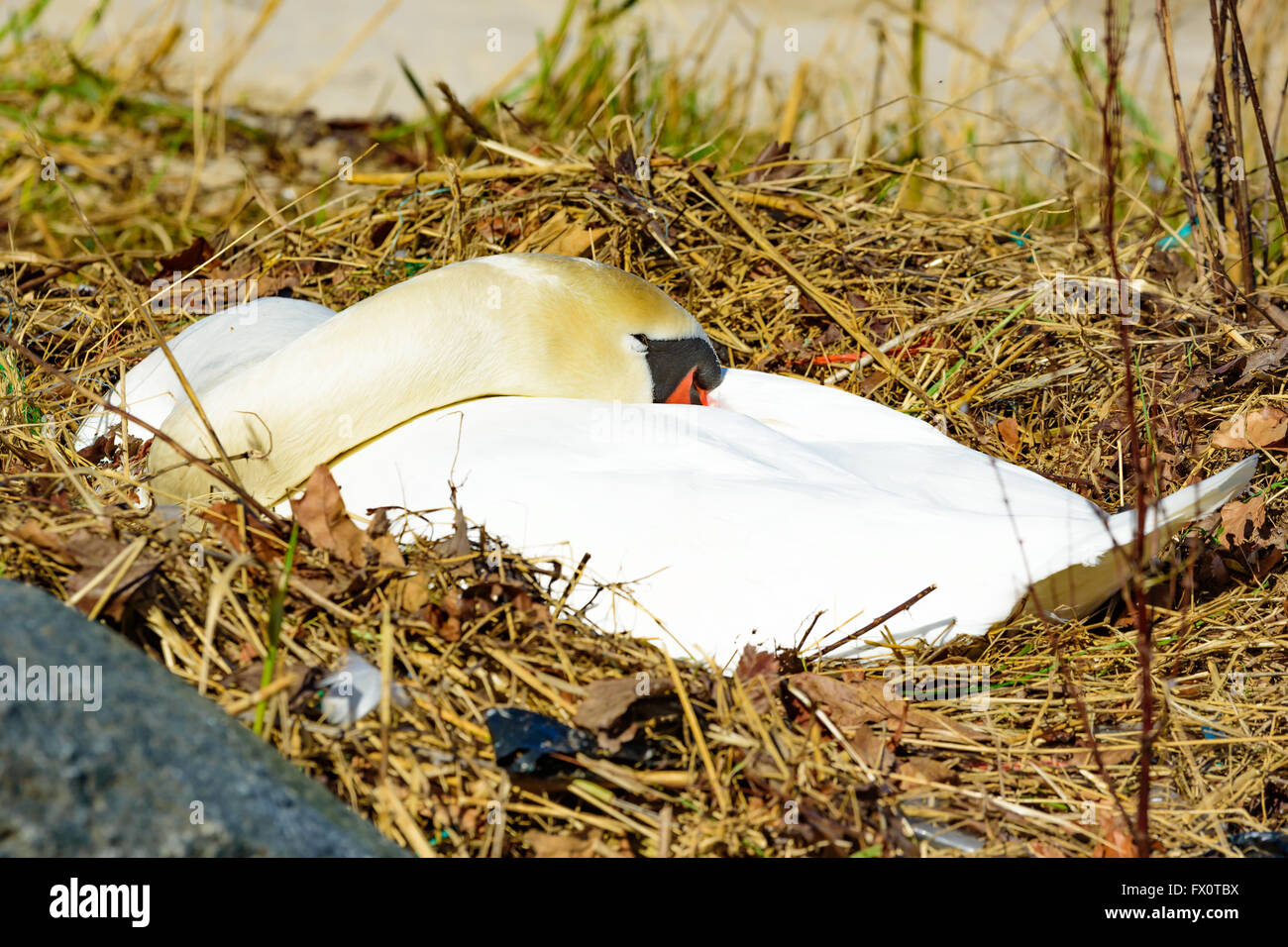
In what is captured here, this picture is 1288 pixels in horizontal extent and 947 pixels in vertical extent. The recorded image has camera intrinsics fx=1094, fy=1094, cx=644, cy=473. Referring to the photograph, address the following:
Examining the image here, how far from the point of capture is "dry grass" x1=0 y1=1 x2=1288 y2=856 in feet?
5.90

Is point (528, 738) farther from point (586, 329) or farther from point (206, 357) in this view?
point (206, 357)

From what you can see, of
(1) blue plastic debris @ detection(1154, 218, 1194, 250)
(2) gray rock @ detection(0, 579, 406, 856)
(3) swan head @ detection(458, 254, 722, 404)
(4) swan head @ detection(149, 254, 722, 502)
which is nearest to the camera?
(2) gray rock @ detection(0, 579, 406, 856)

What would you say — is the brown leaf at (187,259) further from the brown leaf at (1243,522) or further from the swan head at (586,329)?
the brown leaf at (1243,522)

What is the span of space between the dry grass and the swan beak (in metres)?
0.77

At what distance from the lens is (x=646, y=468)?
2.15 m

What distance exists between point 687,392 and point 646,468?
23.3 inches

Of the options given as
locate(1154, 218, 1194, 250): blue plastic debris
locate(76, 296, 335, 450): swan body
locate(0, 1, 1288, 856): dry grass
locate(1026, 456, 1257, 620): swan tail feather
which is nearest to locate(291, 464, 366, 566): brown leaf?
locate(0, 1, 1288, 856): dry grass

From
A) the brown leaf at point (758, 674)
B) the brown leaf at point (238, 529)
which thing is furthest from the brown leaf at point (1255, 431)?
the brown leaf at point (238, 529)

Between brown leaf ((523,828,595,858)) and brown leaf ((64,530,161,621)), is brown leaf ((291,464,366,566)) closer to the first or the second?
brown leaf ((64,530,161,621))

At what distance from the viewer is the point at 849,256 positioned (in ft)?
12.3

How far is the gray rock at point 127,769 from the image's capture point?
138cm

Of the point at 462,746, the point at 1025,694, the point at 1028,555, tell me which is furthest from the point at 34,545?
the point at 1025,694

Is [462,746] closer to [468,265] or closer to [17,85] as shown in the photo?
[468,265]
